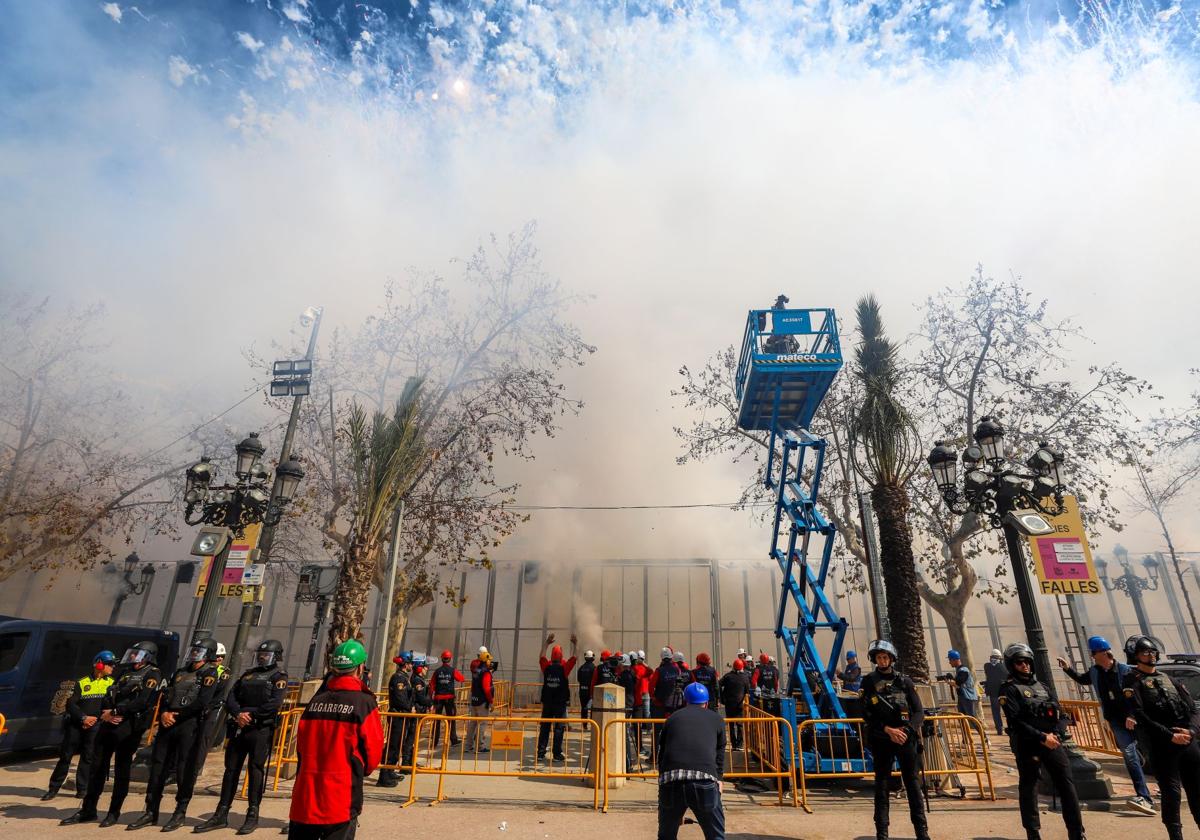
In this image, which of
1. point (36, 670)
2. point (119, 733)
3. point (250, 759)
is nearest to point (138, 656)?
point (119, 733)

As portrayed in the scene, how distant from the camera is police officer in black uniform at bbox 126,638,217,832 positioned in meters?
6.25

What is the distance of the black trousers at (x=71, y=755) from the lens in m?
7.38

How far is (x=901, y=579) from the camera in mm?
13516

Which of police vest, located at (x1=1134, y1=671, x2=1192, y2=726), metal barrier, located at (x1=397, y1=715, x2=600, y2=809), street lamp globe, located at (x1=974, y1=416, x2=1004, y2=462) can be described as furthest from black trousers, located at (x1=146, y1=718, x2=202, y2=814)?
street lamp globe, located at (x1=974, y1=416, x2=1004, y2=462)

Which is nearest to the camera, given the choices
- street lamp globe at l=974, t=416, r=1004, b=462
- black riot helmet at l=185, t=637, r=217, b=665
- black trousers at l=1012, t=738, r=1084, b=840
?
black trousers at l=1012, t=738, r=1084, b=840

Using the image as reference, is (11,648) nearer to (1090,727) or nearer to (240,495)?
(240,495)

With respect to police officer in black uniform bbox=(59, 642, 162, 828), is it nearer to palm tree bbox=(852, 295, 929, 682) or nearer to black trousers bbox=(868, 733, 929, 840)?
black trousers bbox=(868, 733, 929, 840)

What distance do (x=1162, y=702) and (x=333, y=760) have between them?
23.3 ft

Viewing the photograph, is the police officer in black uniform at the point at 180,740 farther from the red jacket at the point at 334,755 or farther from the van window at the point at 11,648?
the van window at the point at 11,648

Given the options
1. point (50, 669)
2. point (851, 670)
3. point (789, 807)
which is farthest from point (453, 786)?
point (851, 670)

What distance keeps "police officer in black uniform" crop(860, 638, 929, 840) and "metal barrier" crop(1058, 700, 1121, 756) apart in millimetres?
6574

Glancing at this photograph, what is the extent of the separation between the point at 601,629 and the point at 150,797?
27.9 meters

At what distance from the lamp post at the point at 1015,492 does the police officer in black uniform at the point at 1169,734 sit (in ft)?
7.45

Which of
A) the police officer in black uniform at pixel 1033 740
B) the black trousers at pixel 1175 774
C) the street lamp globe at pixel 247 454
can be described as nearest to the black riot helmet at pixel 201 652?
the street lamp globe at pixel 247 454
